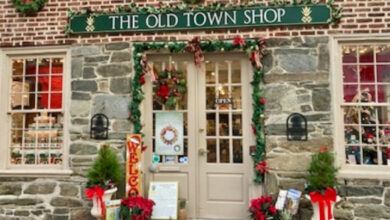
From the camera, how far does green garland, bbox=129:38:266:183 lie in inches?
198

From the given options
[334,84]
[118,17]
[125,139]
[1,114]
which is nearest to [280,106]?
[334,84]

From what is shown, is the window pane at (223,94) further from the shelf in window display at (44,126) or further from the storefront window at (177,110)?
the shelf in window display at (44,126)

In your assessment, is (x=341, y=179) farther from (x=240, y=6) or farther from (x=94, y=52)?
(x=94, y=52)

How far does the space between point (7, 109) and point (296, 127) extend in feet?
15.7

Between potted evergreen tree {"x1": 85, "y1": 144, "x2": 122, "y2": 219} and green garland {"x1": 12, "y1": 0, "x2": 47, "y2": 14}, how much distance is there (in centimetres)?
269

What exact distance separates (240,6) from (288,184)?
2.82 meters

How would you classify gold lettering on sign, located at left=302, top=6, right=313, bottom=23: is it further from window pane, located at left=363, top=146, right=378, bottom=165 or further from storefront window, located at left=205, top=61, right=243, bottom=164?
window pane, located at left=363, top=146, right=378, bottom=165

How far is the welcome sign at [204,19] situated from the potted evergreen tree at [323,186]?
2096mm

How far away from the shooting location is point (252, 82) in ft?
16.9

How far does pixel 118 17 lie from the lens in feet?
A: 17.9

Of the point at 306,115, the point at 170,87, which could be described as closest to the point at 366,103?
the point at 306,115

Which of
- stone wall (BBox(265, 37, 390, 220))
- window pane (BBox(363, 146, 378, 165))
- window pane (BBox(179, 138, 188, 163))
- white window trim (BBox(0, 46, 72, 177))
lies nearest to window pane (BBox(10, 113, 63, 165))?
white window trim (BBox(0, 46, 72, 177))

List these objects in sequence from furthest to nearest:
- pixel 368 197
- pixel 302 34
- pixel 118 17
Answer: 1. pixel 118 17
2. pixel 302 34
3. pixel 368 197

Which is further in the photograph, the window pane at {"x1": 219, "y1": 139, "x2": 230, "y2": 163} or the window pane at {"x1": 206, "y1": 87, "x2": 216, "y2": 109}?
the window pane at {"x1": 206, "y1": 87, "x2": 216, "y2": 109}
